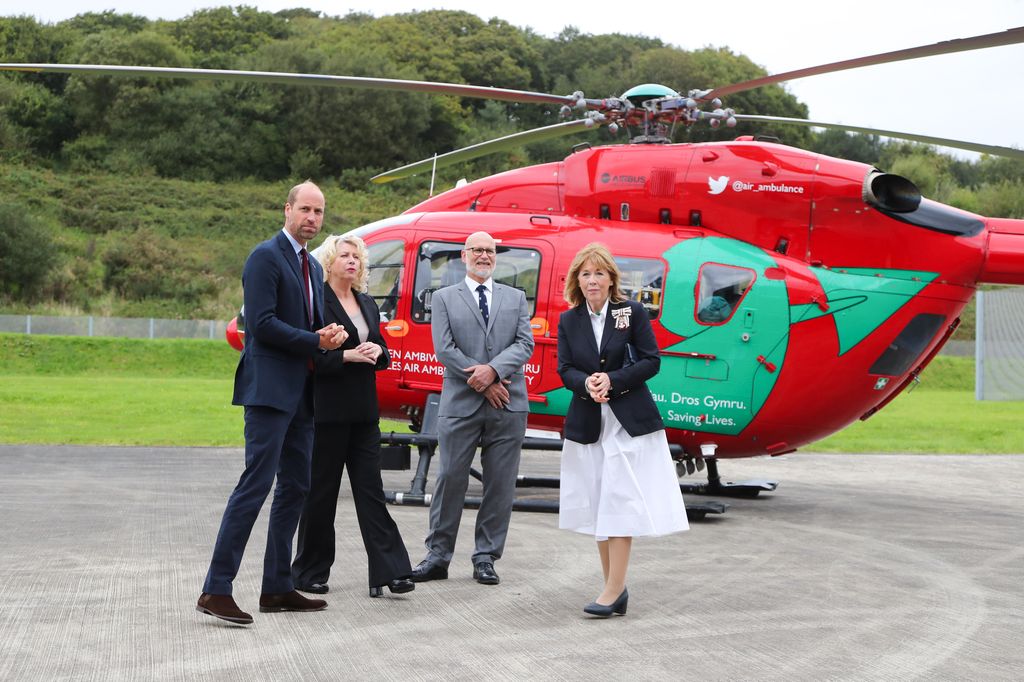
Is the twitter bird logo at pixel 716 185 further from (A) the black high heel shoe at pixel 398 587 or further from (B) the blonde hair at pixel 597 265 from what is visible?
(A) the black high heel shoe at pixel 398 587

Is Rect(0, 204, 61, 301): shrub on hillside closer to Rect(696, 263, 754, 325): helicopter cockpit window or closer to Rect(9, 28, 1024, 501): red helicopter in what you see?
Rect(9, 28, 1024, 501): red helicopter

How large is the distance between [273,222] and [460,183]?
45533 millimetres

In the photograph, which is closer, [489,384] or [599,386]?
[599,386]

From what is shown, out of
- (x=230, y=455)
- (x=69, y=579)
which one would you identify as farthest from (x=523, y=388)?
(x=230, y=455)

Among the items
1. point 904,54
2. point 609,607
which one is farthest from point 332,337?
point 904,54

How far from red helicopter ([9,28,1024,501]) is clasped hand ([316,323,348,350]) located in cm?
421

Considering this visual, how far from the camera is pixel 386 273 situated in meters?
10.7

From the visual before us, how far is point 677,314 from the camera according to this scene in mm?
9930

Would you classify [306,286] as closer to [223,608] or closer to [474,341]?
[474,341]

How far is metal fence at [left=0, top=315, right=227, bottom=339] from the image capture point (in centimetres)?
3522

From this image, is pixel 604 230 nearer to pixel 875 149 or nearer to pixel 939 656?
pixel 939 656

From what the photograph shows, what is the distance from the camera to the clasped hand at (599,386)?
18.9 ft

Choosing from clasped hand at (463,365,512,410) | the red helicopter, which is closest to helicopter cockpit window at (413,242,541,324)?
the red helicopter

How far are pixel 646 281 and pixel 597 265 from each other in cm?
409
